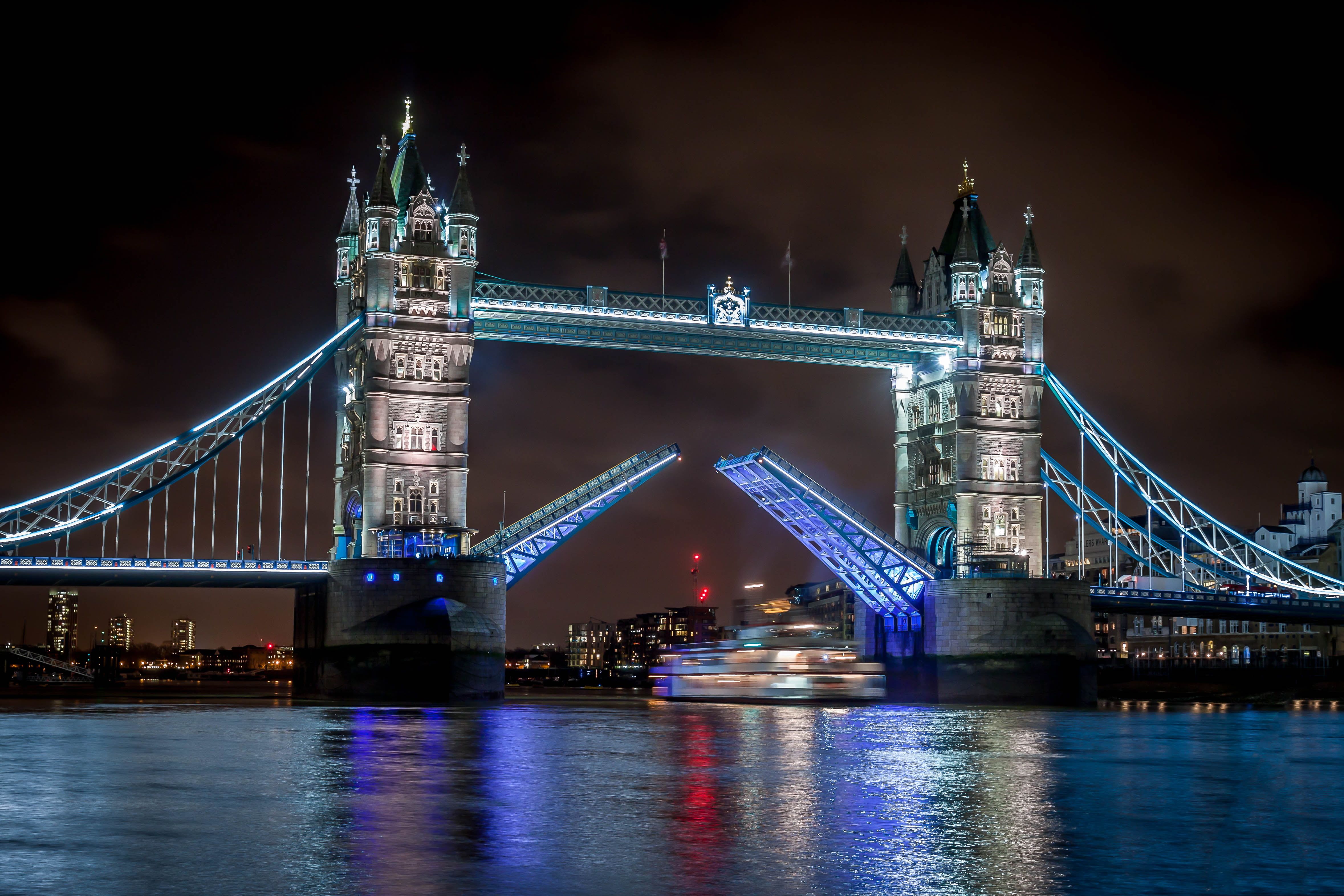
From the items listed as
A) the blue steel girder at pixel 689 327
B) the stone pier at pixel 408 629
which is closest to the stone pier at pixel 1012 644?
the blue steel girder at pixel 689 327

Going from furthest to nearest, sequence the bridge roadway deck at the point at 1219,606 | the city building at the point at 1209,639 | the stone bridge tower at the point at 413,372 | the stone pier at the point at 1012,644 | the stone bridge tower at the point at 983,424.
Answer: the city building at the point at 1209,639 → the bridge roadway deck at the point at 1219,606 → the stone bridge tower at the point at 983,424 → the stone pier at the point at 1012,644 → the stone bridge tower at the point at 413,372

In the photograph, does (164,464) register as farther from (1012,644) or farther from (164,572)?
(1012,644)

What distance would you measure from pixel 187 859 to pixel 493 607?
123ft

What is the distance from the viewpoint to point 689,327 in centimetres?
5391

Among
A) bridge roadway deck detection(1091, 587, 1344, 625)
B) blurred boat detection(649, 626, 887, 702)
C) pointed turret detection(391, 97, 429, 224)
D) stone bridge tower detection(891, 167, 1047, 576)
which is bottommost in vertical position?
blurred boat detection(649, 626, 887, 702)

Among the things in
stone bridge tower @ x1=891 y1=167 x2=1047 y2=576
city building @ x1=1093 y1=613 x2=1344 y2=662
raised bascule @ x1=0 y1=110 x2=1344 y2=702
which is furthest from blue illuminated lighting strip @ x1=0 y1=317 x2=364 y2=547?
city building @ x1=1093 y1=613 x2=1344 y2=662

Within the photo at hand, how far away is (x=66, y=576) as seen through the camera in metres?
50.3

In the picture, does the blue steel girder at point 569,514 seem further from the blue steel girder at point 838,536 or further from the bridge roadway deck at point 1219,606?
the bridge roadway deck at point 1219,606

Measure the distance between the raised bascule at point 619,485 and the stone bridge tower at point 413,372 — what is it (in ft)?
0.25

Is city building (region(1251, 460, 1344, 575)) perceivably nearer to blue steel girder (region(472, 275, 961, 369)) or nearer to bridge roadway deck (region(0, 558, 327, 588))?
blue steel girder (region(472, 275, 961, 369))

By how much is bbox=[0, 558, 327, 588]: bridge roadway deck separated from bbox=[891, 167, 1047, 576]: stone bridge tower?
24212mm

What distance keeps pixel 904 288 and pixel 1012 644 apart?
59.2ft

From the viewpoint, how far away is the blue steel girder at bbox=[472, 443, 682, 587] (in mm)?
53594

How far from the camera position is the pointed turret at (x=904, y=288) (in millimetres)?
65062
